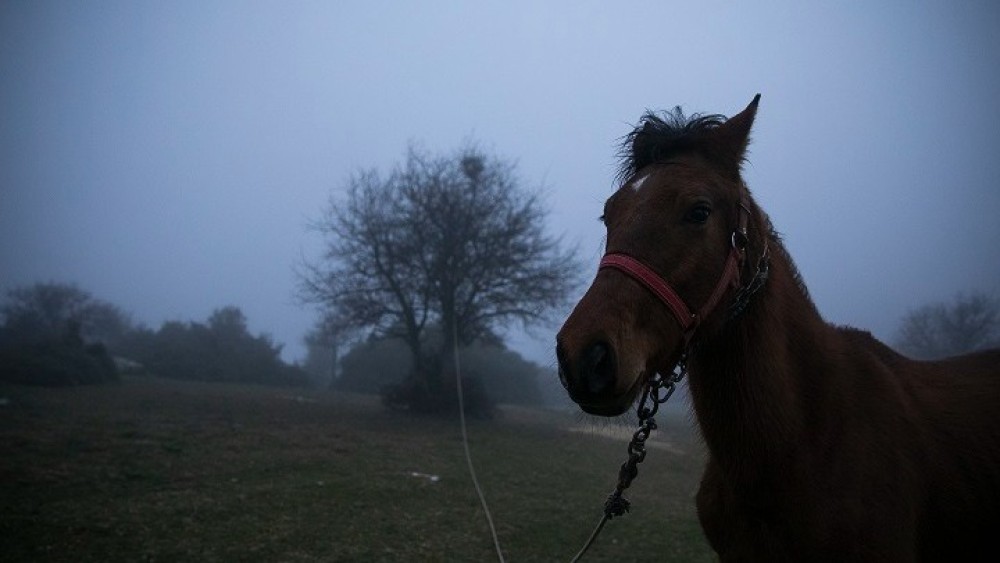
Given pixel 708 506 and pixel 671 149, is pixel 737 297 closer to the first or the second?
pixel 671 149

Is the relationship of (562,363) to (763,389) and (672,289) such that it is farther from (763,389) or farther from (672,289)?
(763,389)

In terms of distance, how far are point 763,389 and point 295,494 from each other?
7253 millimetres

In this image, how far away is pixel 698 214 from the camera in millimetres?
2154


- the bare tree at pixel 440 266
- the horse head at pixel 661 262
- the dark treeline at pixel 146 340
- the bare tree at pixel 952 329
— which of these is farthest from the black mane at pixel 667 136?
the bare tree at pixel 952 329

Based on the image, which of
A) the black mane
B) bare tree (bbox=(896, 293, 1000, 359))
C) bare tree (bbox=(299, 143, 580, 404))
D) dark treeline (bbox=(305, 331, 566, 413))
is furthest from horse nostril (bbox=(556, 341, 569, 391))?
bare tree (bbox=(896, 293, 1000, 359))

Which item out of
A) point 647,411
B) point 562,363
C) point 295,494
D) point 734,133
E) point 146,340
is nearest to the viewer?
point 562,363

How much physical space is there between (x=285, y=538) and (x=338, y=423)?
1079cm

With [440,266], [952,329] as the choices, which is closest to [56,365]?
[440,266]

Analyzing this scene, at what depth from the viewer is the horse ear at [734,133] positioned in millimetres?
2436

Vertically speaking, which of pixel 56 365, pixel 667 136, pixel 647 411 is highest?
pixel 667 136

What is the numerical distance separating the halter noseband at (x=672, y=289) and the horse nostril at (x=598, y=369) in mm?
387

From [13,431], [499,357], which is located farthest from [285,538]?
[499,357]

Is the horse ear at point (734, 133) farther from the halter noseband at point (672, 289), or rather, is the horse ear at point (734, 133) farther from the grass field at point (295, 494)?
the grass field at point (295, 494)

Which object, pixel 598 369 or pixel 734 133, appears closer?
pixel 598 369
